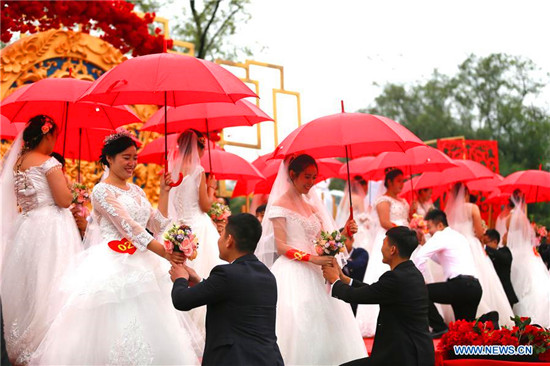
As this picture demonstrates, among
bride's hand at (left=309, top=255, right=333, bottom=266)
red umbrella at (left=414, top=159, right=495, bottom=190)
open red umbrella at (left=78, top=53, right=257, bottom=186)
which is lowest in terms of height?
bride's hand at (left=309, top=255, right=333, bottom=266)

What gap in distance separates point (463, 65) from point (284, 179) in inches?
1036

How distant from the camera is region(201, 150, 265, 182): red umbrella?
815 cm

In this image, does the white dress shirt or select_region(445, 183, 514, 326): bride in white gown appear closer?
the white dress shirt

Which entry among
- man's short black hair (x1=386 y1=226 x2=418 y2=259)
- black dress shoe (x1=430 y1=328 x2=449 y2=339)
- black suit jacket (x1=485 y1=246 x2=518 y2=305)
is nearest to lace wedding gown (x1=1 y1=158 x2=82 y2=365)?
man's short black hair (x1=386 y1=226 x2=418 y2=259)

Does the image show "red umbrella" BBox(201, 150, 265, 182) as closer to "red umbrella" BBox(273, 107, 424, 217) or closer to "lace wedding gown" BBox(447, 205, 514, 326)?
"red umbrella" BBox(273, 107, 424, 217)

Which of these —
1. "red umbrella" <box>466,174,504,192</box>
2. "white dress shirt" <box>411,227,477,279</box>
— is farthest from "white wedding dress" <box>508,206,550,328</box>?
"white dress shirt" <box>411,227,477,279</box>

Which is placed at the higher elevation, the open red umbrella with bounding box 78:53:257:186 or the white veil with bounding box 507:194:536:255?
the open red umbrella with bounding box 78:53:257:186

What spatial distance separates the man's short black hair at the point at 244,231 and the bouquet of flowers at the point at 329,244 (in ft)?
4.70

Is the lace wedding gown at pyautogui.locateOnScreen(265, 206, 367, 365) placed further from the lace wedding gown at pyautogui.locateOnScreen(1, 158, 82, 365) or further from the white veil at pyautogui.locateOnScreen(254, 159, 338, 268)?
the lace wedding gown at pyautogui.locateOnScreen(1, 158, 82, 365)

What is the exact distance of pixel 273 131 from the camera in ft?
42.7

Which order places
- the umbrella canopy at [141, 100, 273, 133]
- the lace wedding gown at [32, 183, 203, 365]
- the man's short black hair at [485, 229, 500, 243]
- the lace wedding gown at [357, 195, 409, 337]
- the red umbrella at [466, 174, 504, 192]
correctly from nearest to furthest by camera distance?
1. the lace wedding gown at [32, 183, 203, 365]
2. the umbrella canopy at [141, 100, 273, 133]
3. the lace wedding gown at [357, 195, 409, 337]
4. the man's short black hair at [485, 229, 500, 243]
5. the red umbrella at [466, 174, 504, 192]

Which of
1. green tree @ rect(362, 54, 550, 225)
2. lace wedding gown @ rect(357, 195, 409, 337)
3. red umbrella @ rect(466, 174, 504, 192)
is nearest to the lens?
lace wedding gown @ rect(357, 195, 409, 337)

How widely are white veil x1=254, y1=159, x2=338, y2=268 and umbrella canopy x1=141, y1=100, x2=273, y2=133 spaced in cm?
82

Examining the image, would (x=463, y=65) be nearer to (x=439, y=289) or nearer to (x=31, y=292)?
(x=439, y=289)
